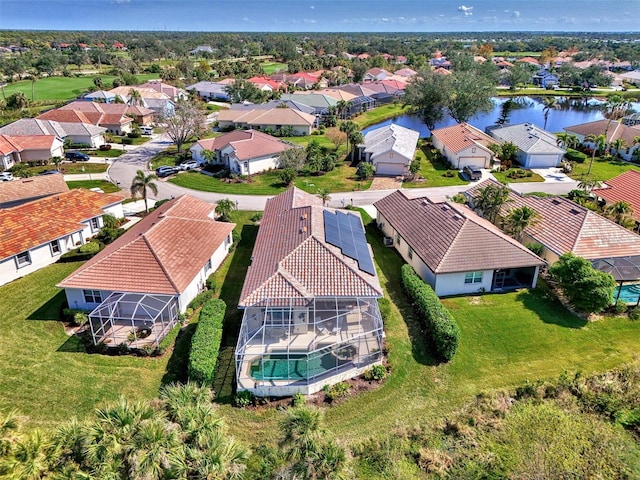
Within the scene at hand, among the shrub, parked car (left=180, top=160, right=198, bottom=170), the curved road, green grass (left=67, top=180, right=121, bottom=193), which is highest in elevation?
parked car (left=180, top=160, right=198, bottom=170)

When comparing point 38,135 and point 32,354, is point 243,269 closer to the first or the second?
point 32,354

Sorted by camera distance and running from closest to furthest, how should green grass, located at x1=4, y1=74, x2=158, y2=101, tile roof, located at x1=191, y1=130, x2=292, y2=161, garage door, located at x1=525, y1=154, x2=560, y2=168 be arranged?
tile roof, located at x1=191, y1=130, x2=292, y2=161, garage door, located at x1=525, y1=154, x2=560, y2=168, green grass, located at x1=4, y1=74, x2=158, y2=101

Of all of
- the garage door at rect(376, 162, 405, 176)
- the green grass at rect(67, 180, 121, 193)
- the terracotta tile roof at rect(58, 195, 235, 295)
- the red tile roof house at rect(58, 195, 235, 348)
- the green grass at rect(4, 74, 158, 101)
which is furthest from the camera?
the green grass at rect(4, 74, 158, 101)

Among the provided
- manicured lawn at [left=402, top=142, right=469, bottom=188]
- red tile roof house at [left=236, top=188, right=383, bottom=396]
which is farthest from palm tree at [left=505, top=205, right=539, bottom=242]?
manicured lawn at [left=402, top=142, right=469, bottom=188]

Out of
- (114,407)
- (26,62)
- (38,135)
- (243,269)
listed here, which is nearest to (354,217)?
(243,269)

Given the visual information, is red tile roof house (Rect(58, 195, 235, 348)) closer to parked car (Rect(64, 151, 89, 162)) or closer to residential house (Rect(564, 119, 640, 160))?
parked car (Rect(64, 151, 89, 162))

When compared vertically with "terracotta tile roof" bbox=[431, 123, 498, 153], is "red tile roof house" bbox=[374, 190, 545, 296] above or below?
below

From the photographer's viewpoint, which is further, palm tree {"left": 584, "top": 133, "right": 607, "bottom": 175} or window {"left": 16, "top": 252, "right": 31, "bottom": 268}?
palm tree {"left": 584, "top": 133, "right": 607, "bottom": 175}
